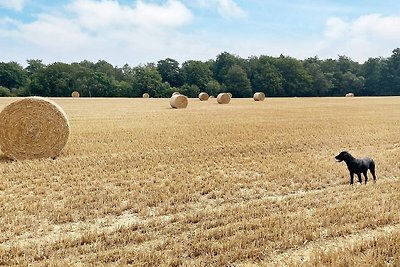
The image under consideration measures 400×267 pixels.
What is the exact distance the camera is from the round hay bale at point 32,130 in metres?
10.4

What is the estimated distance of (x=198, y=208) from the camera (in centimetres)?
625

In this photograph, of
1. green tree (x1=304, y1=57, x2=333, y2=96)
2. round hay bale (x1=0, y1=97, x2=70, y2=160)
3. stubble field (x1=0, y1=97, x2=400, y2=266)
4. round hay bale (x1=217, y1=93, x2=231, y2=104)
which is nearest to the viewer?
stubble field (x1=0, y1=97, x2=400, y2=266)

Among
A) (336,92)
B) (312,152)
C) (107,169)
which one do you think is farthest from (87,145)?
(336,92)

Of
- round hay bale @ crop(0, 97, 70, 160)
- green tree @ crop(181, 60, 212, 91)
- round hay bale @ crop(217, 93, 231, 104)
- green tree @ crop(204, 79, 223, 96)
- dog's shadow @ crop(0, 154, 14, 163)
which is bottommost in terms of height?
dog's shadow @ crop(0, 154, 14, 163)

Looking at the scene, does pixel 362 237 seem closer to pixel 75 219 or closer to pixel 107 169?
pixel 75 219

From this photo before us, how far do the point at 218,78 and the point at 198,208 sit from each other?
85559 millimetres

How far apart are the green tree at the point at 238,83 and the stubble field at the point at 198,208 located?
67.8 metres

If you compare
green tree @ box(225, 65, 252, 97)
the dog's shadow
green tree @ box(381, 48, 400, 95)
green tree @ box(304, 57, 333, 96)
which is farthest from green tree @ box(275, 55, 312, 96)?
the dog's shadow

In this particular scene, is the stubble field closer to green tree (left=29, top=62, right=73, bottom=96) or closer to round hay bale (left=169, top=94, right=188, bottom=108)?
round hay bale (left=169, top=94, right=188, bottom=108)

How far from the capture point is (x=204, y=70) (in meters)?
85.4

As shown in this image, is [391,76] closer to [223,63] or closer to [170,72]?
[223,63]

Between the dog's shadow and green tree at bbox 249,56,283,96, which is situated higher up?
green tree at bbox 249,56,283,96

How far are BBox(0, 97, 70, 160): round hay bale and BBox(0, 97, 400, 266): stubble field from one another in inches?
20.0

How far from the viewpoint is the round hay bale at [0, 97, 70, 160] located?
10.4 m
